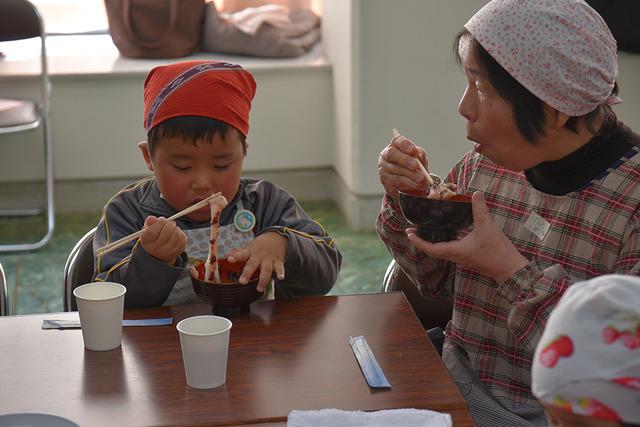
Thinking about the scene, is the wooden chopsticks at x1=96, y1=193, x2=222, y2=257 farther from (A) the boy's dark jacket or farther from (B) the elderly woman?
(B) the elderly woman

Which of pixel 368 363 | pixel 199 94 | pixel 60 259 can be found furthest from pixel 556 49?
pixel 60 259

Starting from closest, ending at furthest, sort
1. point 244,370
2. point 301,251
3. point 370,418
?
1. point 370,418
2. point 244,370
3. point 301,251

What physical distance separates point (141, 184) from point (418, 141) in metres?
2.37

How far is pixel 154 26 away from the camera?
4672mm

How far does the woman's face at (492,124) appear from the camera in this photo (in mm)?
1582

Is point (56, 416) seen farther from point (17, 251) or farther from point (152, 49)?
point (152, 49)

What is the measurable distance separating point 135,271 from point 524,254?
0.69m

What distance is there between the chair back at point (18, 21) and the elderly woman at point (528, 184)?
103 inches

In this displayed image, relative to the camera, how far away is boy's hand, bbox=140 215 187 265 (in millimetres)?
1618

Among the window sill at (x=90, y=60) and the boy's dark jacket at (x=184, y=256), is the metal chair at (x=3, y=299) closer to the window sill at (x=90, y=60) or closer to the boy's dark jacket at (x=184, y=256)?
the boy's dark jacket at (x=184, y=256)

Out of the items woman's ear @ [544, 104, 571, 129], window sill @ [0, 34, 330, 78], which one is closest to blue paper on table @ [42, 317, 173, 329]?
woman's ear @ [544, 104, 571, 129]

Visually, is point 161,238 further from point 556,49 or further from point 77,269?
point 556,49

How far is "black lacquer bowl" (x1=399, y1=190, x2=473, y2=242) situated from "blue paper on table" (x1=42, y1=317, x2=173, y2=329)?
0.45m

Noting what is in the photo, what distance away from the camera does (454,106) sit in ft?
13.6
